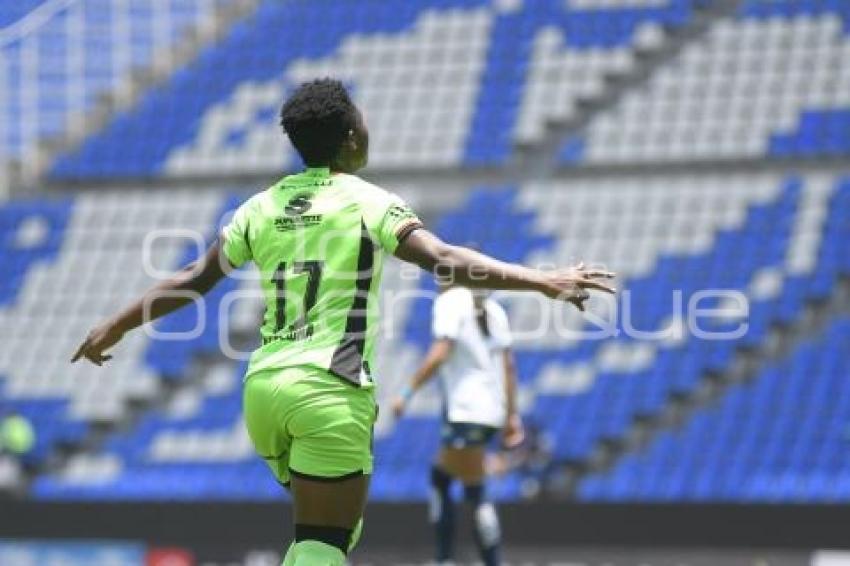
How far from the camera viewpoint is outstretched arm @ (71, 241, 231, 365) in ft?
17.7

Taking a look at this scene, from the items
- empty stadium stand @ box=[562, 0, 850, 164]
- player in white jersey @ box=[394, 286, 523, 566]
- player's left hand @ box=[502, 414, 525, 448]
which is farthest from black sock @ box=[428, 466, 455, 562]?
empty stadium stand @ box=[562, 0, 850, 164]

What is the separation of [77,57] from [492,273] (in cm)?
1619

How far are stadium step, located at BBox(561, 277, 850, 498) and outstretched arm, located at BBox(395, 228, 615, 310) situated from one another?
9.99m

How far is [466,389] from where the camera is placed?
33.1ft

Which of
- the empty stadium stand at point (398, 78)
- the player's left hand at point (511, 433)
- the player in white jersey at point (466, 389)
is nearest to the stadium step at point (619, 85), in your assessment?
the empty stadium stand at point (398, 78)

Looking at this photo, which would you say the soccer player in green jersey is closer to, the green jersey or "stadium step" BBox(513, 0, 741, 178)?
the green jersey

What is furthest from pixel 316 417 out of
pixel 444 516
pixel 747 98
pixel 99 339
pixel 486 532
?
pixel 747 98

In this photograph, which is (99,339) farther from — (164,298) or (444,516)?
(444,516)

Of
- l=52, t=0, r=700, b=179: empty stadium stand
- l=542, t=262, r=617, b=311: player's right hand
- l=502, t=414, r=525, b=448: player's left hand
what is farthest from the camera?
l=52, t=0, r=700, b=179: empty stadium stand

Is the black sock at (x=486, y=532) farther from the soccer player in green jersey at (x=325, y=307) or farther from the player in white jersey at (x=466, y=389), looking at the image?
the soccer player in green jersey at (x=325, y=307)

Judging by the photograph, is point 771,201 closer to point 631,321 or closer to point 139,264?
point 631,321

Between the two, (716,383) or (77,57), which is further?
(77,57)

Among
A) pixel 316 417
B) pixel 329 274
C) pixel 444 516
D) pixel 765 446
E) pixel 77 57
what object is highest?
pixel 329 274

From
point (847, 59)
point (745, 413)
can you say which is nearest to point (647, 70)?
point (847, 59)
